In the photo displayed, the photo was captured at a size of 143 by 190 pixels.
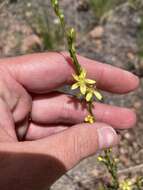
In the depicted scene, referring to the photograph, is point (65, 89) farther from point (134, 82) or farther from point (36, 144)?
point (36, 144)

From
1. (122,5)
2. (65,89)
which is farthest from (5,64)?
(122,5)

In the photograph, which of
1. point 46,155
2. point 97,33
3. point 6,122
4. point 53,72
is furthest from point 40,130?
point 97,33

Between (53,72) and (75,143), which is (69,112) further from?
(75,143)

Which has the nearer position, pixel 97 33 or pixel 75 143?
pixel 75 143

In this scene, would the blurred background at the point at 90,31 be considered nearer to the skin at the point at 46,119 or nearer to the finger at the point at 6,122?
the skin at the point at 46,119

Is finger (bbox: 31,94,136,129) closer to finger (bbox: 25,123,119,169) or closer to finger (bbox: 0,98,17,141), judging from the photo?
finger (bbox: 0,98,17,141)

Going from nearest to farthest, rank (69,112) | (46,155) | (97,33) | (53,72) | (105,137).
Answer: (46,155), (105,137), (53,72), (69,112), (97,33)
